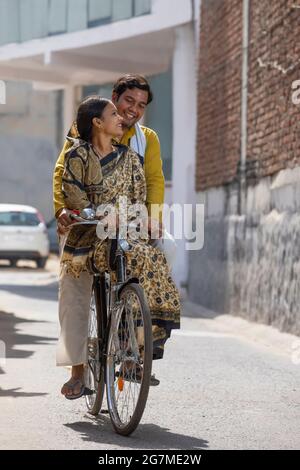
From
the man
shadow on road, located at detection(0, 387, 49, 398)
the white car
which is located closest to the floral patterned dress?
the man

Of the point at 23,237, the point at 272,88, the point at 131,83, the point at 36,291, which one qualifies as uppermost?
the point at 272,88

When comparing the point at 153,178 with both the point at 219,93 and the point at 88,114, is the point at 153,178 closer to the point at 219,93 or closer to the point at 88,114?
the point at 88,114

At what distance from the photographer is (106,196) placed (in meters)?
6.90

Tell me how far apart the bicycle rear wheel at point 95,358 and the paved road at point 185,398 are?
0.10 meters

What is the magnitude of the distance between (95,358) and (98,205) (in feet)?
2.75

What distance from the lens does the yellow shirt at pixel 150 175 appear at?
6969mm

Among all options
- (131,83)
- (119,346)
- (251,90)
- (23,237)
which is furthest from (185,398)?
(23,237)

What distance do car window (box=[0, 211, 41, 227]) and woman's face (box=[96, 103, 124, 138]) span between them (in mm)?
26143

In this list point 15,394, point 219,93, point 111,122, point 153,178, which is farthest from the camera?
point 219,93

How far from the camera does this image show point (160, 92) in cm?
2905

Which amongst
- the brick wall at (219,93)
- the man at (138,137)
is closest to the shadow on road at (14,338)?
the man at (138,137)

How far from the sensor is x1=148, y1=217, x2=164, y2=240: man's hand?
269 inches

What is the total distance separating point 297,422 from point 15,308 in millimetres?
10571

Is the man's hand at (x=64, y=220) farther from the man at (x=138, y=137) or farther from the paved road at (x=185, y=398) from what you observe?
the paved road at (x=185, y=398)
